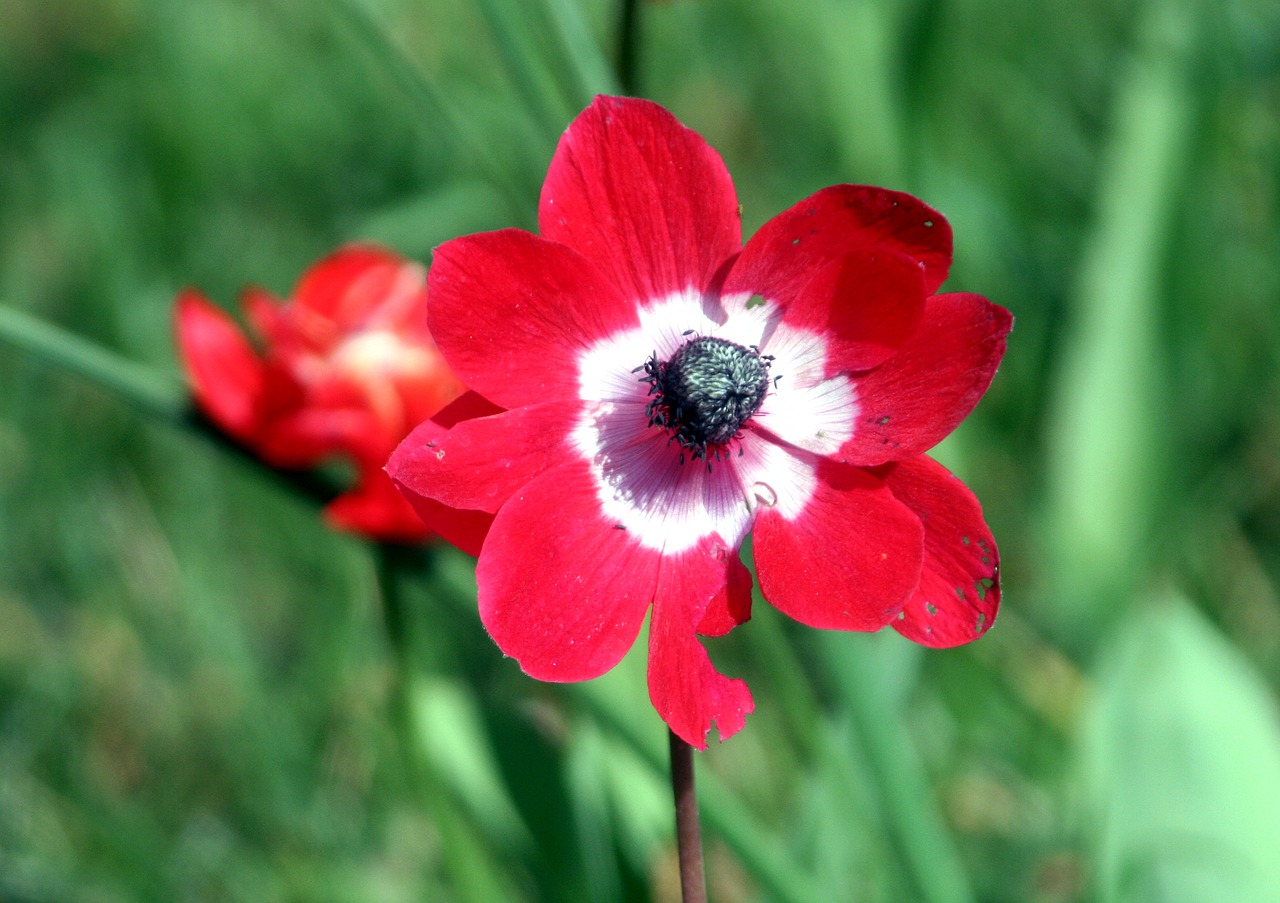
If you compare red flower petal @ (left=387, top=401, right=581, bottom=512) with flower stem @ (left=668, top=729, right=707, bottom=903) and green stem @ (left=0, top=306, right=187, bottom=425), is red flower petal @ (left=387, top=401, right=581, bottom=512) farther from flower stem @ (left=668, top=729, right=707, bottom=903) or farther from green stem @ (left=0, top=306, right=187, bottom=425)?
green stem @ (left=0, top=306, right=187, bottom=425)

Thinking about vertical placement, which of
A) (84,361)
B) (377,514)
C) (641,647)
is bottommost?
(641,647)

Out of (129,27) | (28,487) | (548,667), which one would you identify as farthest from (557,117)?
(129,27)

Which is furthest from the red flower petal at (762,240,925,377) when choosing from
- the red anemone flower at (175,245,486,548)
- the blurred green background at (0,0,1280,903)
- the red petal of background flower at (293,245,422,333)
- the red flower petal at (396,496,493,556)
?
the red petal of background flower at (293,245,422,333)

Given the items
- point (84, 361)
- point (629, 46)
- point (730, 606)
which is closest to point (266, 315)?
point (84, 361)

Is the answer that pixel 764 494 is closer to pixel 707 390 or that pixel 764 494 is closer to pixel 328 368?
pixel 707 390

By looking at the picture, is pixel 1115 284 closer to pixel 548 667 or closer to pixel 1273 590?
pixel 1273 590
